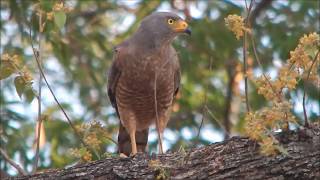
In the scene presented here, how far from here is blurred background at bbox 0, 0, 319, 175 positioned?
8664mm

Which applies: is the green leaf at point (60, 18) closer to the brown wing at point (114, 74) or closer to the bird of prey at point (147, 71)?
the bird of prey at point (147, 71)

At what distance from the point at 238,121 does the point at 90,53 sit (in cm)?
200

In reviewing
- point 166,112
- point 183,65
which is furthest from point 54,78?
point 166,112

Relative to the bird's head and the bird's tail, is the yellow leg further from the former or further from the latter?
the bird's head

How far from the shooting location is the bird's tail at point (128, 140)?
7500 millimetres

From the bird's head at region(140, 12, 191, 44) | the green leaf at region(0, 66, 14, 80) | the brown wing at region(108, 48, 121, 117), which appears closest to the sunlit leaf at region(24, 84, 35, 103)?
the green leaf at region(0, 66, 14, 80)

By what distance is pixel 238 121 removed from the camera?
9.82 meters

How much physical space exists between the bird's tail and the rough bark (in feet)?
8.29

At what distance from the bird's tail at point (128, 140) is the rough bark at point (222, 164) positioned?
2528 mm

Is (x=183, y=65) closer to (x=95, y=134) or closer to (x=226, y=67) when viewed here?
(x=226, y=67)

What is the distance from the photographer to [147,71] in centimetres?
673

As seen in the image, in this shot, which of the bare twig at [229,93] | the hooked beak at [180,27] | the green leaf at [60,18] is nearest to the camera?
the green leaf at [60,18]

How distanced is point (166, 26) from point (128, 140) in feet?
4.07

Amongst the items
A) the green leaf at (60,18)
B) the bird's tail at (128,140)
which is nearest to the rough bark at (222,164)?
the green leaf at (60,18)
